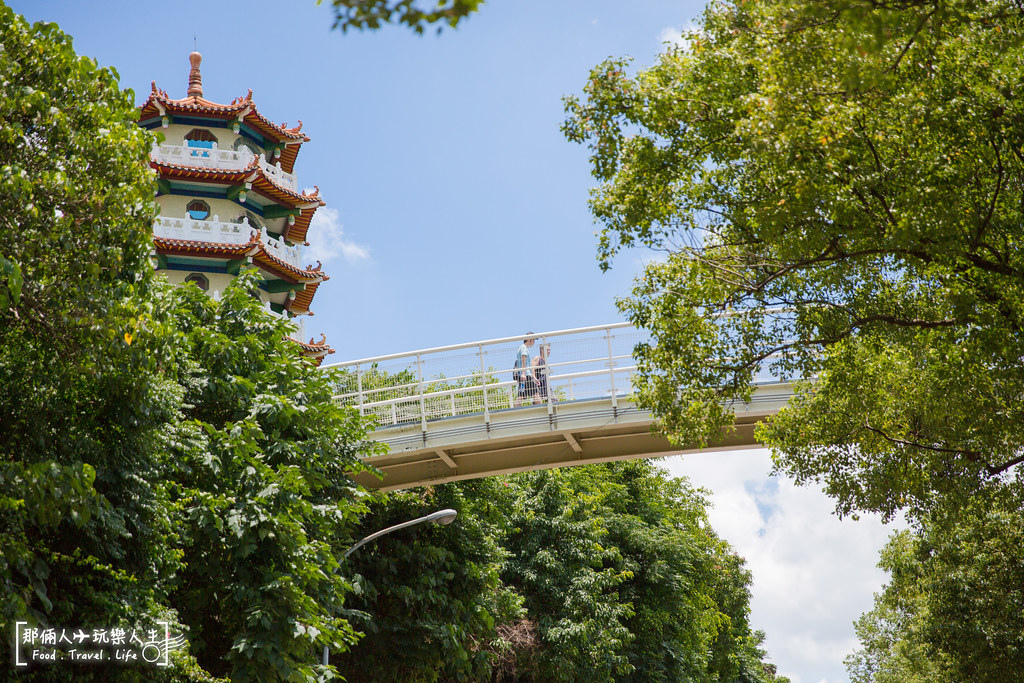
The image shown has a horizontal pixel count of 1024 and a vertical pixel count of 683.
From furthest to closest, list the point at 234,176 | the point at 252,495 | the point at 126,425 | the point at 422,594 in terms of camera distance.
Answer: the point at 234,176 → the point at 422,594 → the point at 252,495 → the point at 126,425

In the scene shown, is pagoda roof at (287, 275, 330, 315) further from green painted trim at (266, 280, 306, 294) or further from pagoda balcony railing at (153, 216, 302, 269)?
pagoda balcony railing at (153, 216, 302, 269)

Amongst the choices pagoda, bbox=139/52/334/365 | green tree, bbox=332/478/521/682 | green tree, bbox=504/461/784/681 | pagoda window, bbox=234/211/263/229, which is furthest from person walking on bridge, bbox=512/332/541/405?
pagoda window, bbox=234/211/263/229

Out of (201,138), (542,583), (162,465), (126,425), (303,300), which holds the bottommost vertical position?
(542,583)

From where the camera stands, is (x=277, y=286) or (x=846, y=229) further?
(x=277, y=286)

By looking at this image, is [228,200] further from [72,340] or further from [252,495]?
[72,340]

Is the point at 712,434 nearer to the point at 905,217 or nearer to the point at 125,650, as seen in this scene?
the point at 905,217

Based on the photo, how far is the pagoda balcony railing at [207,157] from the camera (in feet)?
102

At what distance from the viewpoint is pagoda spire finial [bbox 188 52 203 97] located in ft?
110

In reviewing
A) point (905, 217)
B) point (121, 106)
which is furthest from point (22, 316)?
point (905, 217)

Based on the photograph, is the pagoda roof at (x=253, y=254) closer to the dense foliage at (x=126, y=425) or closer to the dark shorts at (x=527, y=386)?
the dark shorts at (x=527, y=386)

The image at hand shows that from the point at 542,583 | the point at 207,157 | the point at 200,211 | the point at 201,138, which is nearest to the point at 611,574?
the point at 542,583

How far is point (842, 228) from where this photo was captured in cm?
956

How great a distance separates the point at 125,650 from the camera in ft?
34.9

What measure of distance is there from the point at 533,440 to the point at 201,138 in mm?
18878
